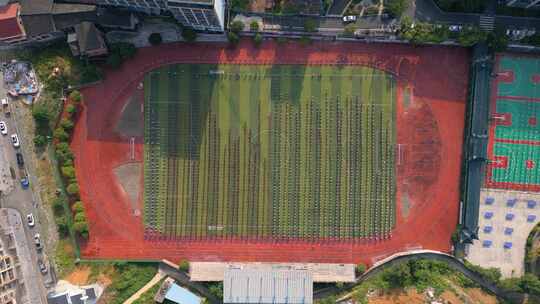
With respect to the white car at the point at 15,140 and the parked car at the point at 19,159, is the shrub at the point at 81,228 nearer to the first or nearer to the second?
the parked car at the point at 19,159

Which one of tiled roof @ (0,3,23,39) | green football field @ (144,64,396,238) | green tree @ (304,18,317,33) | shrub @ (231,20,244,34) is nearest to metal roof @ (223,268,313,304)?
green football field @ (144,64,396,238)

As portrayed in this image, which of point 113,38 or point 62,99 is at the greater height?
point 113,38

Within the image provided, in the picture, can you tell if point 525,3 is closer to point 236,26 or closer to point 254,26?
point 254,26

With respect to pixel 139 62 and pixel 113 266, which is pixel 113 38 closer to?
pixel 139 62

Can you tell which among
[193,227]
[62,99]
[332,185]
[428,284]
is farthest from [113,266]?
[428,284]

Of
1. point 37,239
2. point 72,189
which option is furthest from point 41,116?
point 37,239

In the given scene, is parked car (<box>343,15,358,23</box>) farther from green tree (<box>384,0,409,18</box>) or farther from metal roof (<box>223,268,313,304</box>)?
metal roof (<box>223,268,313,304</box>)
